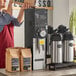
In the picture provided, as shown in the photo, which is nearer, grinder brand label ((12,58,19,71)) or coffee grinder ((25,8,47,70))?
grinder brand label ((12,58,19,71))

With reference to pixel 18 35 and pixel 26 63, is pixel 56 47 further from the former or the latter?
pixel 18 35

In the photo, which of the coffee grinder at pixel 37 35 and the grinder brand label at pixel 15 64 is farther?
the coffee grinder at pixel 37 35

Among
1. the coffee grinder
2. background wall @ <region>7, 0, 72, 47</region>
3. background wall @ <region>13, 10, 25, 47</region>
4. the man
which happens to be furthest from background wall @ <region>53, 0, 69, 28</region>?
the coffee grinder

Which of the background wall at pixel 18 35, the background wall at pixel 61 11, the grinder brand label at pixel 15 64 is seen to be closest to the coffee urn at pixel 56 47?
the grinder brand label at pixel 15 64

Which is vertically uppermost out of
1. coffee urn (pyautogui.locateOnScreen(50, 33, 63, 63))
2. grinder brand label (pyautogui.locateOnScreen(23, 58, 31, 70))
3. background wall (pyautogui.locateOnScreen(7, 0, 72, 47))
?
background wall (pyautogui.locateOnScreen(7, 0, 72, 47))

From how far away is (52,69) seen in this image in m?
2.34

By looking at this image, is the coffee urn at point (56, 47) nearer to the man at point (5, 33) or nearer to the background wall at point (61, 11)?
the man at point (5, 33)

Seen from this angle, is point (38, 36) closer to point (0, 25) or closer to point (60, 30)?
point (60, 30)

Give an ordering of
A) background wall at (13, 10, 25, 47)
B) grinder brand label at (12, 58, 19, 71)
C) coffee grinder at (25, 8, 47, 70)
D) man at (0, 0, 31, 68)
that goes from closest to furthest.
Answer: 1. grinder brand label at (12, 58, 19, 71)
2. coffee grinder at (25, 8, 47, 70)
3. man at (0, 0, 31, 68)
4. background wall at (13, 10, 25, 47)

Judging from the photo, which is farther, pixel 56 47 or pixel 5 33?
pixel 5 33

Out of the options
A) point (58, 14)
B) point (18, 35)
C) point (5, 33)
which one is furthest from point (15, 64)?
point (58, 14)

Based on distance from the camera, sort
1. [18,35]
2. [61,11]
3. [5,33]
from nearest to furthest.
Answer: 1. [5,33]
2. [18,35]
3. [61,11]

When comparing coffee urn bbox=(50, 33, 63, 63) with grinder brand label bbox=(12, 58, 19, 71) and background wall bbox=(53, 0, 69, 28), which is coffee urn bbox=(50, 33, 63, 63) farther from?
background wall bbox=(53, 0, 69, 28)

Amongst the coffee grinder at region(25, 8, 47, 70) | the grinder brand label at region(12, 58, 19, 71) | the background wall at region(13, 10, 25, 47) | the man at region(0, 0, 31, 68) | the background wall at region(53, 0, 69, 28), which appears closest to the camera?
the grinder brand label at region(12, 58, 19, 71)
